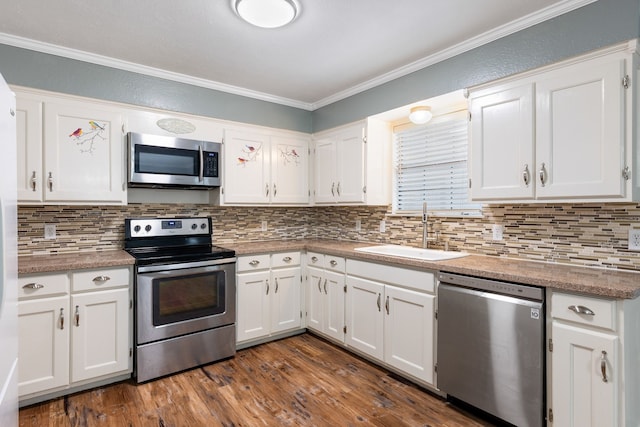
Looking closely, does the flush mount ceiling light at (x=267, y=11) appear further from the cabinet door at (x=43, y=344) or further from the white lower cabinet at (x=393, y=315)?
the cabinet door at (x=43, y=344)

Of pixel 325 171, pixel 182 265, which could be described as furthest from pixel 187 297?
pixel 325 171

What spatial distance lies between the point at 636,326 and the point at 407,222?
1772 millimetres

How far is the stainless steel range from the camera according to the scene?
2.54 meters

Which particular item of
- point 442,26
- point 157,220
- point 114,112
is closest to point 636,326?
point 442,26

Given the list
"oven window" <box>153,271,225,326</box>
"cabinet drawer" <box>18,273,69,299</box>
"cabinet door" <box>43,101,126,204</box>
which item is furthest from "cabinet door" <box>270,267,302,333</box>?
"cabinet drawer" <box>18,273,69,299</box>

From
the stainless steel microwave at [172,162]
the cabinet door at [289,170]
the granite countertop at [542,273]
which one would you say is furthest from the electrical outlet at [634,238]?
the stainless steel microwave at [172,162]

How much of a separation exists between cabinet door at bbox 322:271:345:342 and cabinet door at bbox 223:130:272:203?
1031 mm

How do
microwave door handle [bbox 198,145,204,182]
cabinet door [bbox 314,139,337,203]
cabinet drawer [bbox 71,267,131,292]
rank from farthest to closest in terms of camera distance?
Answer: cabinet door [bbox 314,139,337,203] < microwave door handle [bbox 198,145,204,182] < cabinet drawer [bbox 71,267,131,292]

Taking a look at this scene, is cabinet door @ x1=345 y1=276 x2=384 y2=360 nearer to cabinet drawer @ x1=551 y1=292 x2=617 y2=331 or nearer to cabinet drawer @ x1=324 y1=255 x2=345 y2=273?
cabinet drawer @ x1=324 y1=255 x2=345 y2=273

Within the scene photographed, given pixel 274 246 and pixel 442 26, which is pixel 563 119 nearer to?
pixel 442 26

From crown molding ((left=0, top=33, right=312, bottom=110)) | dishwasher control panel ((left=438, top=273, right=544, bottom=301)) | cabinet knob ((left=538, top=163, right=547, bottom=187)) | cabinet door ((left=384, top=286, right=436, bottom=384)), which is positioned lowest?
cabinet door ((left=384, top=286, right=436, bottom=384))

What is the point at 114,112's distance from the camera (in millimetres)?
2717

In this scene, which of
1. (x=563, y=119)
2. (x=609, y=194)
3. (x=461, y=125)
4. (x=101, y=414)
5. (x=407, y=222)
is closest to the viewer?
(x=609, y=194)

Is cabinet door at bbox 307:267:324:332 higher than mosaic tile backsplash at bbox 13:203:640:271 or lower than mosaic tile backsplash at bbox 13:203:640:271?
lower
